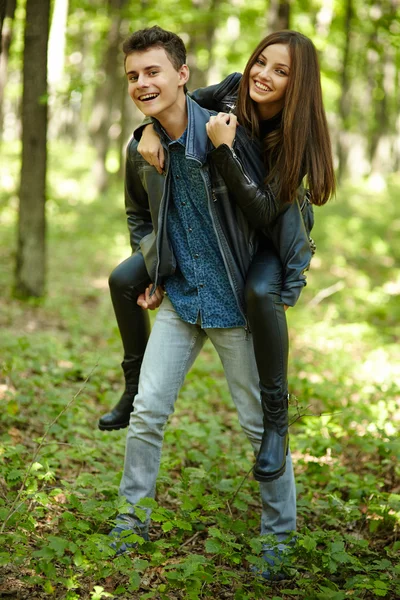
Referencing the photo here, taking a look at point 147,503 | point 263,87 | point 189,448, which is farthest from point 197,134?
point 189,448

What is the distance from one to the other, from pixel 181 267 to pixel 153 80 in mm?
970

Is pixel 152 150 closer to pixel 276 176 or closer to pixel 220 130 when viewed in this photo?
pixel 220 130

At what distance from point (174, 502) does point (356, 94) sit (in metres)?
42.2

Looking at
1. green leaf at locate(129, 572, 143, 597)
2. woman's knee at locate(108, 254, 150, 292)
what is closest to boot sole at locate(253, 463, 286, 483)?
green leaf at locate(129, 572, 143, 597)

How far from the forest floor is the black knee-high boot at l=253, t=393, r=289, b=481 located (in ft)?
0.93

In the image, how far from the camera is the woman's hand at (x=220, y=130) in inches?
119

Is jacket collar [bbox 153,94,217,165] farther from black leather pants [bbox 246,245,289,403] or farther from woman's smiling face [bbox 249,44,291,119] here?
black leather pants [bbox 246,245,289,403]

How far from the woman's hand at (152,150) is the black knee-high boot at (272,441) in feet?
4.34

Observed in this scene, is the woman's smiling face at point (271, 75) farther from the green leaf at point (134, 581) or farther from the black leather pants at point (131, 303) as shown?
the green leaf at point (134, 581)

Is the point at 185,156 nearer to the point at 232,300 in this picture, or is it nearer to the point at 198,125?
the point at 198,125

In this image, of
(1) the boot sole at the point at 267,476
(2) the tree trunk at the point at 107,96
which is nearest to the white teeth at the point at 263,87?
(1) the boot sole at the point at 267,476

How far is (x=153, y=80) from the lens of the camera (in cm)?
312

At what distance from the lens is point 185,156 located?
3.14 meters

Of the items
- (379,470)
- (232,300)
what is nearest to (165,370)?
(232,300)
